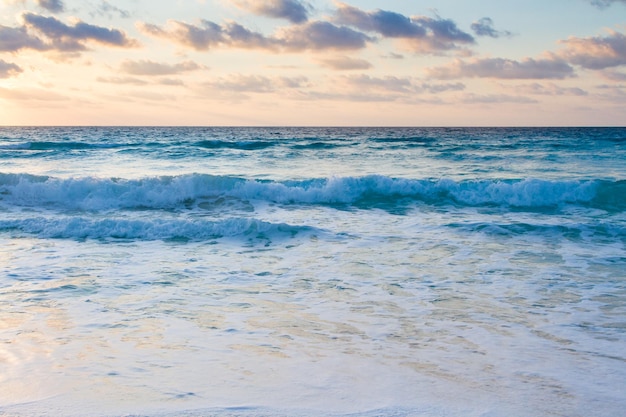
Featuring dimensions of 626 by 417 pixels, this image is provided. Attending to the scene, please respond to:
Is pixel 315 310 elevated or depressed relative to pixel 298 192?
depressed

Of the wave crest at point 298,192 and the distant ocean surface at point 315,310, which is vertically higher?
the wave crest at point 298,192

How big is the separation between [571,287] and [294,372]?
4734 mm

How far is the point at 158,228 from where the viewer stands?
11.8m

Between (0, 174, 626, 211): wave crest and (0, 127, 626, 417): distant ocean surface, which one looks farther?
(0, 174, 626, 211): wave crest

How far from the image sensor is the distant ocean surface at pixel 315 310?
170 inches

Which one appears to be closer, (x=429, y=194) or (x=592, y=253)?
(x=592, y=253)

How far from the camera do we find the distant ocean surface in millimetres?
A: 4312

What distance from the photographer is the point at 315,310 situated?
6637 mm

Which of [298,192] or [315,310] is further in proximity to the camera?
[298,192]

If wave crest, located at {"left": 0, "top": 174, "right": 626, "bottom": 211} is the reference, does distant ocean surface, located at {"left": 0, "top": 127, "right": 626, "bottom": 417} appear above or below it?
below

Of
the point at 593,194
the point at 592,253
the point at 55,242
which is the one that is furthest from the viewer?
the point at 593,194

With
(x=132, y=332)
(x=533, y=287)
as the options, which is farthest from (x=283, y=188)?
(x=132, y=332)

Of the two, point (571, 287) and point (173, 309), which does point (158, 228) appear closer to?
point (173, 309)

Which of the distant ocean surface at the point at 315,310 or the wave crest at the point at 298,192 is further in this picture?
the wave crest at the point at 298,192
